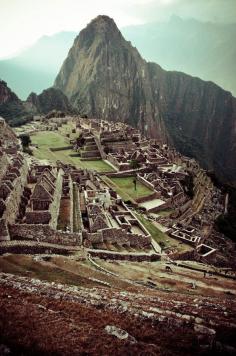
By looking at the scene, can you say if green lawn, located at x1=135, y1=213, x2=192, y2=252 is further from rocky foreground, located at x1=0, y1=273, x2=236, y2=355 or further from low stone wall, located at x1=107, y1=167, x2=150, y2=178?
low stone wall, located at x1=107, y1=167, x2=150, y2=178

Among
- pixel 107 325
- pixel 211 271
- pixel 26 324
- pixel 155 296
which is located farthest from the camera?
pixel 211 271

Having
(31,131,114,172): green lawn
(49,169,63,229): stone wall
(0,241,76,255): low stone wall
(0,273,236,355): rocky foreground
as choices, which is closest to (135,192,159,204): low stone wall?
(31,131,114,172): green lawn

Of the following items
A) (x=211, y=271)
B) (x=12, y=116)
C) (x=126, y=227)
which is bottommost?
(x=211, y=271)

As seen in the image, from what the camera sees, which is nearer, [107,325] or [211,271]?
[107,325]

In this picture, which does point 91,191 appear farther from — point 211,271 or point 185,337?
point 185,337

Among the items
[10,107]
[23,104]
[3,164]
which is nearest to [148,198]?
[3,164]

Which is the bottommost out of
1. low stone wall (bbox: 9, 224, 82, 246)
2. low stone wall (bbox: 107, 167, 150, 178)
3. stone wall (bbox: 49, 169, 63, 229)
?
low stone wall (bbox: 9, 224, 82, 246)

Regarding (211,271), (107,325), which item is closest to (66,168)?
(211,271)
